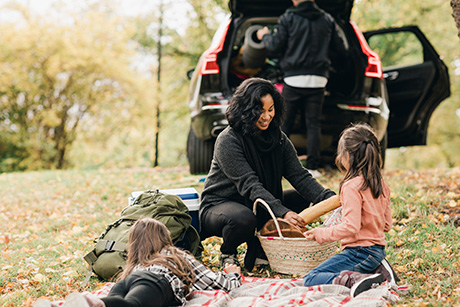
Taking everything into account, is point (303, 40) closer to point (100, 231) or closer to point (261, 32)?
point (261, 32)

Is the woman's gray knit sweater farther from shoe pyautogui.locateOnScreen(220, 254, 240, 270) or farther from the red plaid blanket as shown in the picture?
the red plaid blanket

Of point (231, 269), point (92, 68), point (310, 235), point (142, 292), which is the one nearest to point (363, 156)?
point (310, 235)

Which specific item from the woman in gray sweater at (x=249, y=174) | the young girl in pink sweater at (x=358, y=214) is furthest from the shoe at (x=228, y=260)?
the young girl in pink sweater at (x=358, y=214)

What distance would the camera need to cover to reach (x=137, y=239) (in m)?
2.67

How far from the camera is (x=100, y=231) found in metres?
4.43

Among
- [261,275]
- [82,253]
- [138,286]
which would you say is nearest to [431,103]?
[261,275]

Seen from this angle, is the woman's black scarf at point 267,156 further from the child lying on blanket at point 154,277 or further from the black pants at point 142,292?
the black pants at point 142,292

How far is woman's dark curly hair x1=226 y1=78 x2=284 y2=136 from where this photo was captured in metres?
3.29

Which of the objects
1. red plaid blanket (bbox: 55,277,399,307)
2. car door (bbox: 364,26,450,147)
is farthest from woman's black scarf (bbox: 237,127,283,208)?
car door (bbox: 364,26,450,147)

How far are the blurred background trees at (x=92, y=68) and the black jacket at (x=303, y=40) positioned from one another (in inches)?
334

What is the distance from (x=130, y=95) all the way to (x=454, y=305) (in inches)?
508

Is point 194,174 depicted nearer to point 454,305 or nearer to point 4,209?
point 4,209

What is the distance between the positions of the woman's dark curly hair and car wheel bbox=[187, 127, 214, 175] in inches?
115

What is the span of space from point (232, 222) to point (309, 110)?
2.53 m
